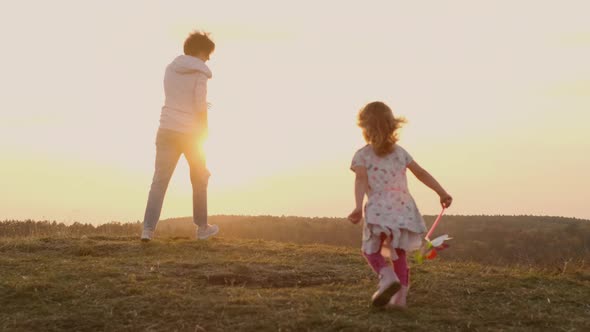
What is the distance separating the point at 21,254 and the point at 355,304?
19.1 ft

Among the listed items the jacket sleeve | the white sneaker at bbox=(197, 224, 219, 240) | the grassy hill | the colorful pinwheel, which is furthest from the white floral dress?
the white sneaker at bbox=(197, 224, 219, 240)

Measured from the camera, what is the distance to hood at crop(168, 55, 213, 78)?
10547 millimetres

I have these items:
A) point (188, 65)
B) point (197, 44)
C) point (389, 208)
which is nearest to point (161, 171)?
point (188, 65)

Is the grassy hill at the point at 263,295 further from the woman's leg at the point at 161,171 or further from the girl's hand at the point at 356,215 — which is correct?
the woman's leg at the point at 161,171

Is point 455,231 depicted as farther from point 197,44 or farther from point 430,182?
point 430,182

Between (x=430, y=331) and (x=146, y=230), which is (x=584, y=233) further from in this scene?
(x=430, y=331)

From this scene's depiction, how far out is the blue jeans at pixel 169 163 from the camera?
1062cm

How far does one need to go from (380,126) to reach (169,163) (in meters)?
5.23

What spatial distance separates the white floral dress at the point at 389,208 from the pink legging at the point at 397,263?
0.05 meters

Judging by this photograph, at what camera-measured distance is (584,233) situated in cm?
1942

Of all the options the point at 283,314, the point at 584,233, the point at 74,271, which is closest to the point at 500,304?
the point at 283,314

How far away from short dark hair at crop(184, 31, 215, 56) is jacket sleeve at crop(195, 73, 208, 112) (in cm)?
41

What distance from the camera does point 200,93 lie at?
10555mm

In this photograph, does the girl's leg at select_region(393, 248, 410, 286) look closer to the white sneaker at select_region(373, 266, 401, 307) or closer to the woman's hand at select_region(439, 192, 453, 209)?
the white sneaker at select_region(373, 266, 401, 307)
